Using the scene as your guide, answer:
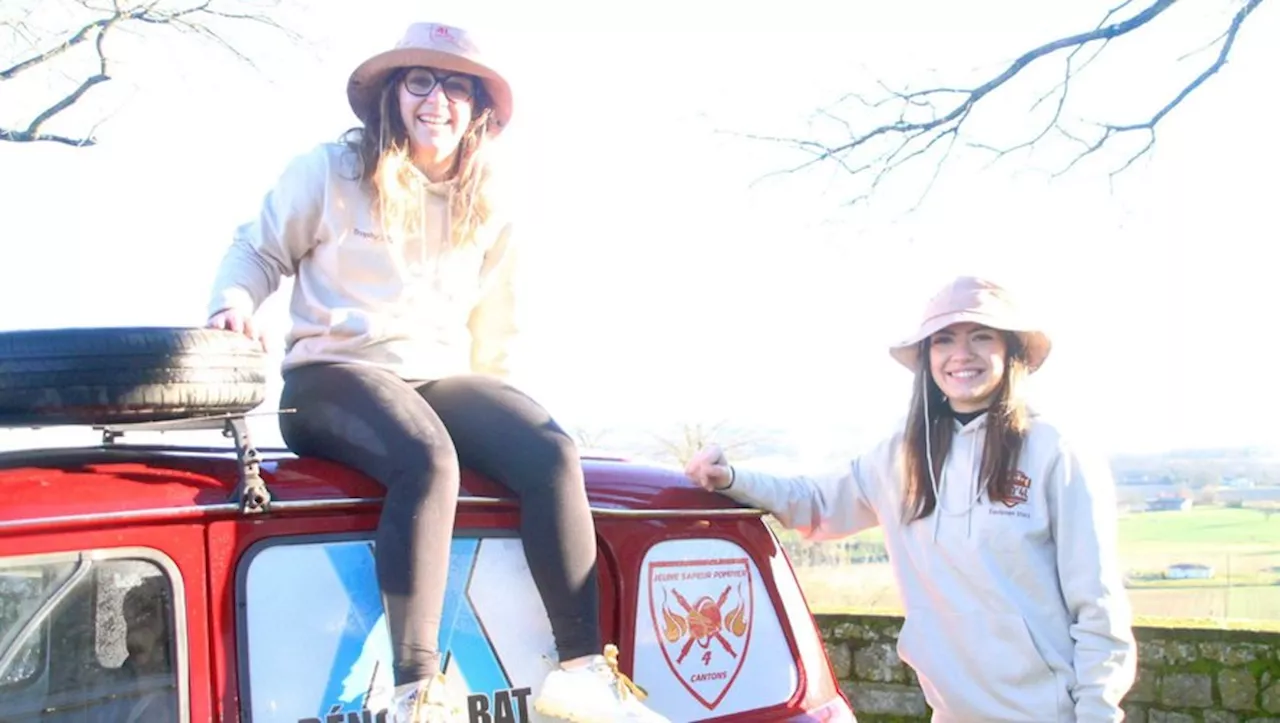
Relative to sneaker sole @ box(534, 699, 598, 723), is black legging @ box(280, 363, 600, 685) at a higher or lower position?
higher

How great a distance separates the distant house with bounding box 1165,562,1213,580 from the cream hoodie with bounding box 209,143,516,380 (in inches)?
225

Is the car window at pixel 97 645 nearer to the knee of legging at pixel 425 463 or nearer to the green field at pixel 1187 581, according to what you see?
the knee of legging at pixel 425 463

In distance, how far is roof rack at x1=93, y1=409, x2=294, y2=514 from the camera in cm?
266

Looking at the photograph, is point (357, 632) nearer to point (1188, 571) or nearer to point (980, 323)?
point (980, 323)

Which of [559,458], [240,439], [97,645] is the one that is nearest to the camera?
[97,645]

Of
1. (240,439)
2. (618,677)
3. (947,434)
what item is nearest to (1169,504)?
(947,434)

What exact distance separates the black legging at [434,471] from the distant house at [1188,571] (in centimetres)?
565

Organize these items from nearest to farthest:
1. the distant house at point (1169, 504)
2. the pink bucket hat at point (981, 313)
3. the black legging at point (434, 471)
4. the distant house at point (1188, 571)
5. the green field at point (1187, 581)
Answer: the black legging at point (434, 471) < the pink bucket hat at point (981, 313) < the green field at point (1187, 581) < the distant house at point (1188, 571) < the distant house at point (1169, 504)

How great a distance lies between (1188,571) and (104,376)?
7.05 meters

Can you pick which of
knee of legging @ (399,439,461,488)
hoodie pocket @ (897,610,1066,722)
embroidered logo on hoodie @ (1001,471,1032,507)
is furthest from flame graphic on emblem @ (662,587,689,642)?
embroidered logo on hoodie @ (1001,471,1032,507)

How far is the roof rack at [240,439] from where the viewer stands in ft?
8.73

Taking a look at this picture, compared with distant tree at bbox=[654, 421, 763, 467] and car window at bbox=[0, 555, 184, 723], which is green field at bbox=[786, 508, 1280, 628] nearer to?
distant tree at bbox=[654, 421, 763, 467]

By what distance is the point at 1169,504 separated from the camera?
366 inches

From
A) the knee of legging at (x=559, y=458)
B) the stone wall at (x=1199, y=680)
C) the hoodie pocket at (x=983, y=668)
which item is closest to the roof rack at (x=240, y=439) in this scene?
the knee of legging at (x=559, y=458)
